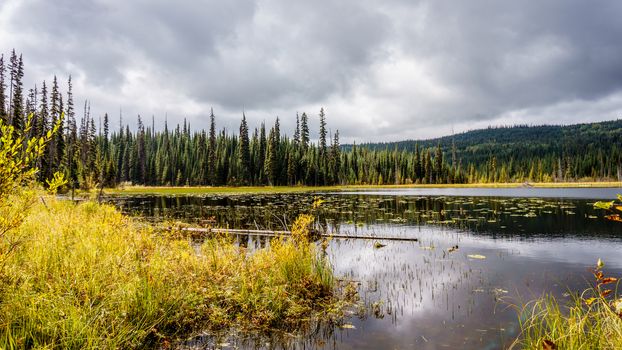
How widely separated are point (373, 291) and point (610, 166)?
159m

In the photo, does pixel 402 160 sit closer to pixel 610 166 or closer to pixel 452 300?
pixel 610 166

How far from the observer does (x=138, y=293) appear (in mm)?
6062

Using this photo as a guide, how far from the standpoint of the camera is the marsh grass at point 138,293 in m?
4.93

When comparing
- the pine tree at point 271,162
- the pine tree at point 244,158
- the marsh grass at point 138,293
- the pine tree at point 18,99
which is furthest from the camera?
the pine tree at point 244,158

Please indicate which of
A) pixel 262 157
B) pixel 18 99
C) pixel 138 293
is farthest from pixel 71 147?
pixel 138 293

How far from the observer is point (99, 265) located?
6891 millimetres

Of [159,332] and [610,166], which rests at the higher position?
[610,166]

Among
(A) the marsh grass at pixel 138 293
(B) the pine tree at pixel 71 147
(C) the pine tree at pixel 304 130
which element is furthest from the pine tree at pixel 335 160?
(A) the marsh grass at pixel 138 293

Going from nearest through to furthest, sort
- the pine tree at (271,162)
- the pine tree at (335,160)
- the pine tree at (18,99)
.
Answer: the pine tree at (18,99) < the pine tree at (271,162) < the pine tree at (335,160)

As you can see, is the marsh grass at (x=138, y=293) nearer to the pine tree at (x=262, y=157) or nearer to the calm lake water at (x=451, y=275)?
the calm lake water at (x=451, y=275)

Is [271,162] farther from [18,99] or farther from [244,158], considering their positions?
[18,99]

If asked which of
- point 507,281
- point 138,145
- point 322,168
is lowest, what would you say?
point 507,281

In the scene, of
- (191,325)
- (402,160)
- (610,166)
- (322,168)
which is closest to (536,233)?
(191,325)

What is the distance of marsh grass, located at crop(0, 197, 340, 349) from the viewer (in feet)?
16.2
